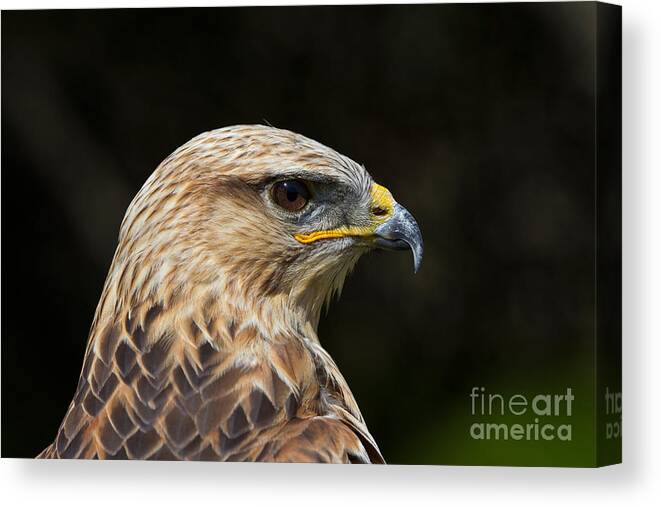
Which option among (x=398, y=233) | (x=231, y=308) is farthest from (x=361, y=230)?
(x=231, y=308)

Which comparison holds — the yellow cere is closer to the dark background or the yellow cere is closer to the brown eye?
the brown eye

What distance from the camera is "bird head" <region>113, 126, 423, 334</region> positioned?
4.39 metres

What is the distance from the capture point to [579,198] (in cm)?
475

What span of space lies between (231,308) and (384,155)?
1.37 m

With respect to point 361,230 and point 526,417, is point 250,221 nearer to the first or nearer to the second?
point 361,230

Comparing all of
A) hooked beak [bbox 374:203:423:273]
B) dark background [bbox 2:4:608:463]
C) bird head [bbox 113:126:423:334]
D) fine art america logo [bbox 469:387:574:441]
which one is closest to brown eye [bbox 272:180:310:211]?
bird head [bbox 113:126:423:334]

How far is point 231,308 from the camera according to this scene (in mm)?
4406

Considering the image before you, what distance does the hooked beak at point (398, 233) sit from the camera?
4461 mm

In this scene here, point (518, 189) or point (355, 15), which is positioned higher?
point (355, 15)

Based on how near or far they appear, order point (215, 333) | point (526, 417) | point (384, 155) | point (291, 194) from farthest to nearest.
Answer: point (384, 155), point (526, 417), point (291, 194), point (215, 333)

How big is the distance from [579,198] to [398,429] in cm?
107

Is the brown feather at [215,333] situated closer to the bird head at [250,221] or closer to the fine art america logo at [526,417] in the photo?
the bird head at [250,221]

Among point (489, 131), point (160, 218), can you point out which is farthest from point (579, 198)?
point (160, 218)

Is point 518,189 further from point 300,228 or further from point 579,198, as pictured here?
point 300,228
